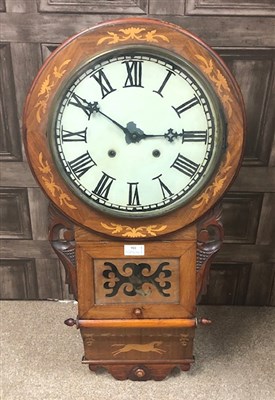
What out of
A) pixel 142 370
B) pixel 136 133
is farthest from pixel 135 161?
pixel 142 370

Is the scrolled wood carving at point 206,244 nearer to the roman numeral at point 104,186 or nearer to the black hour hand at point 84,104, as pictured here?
the roman numeral at point 104,186

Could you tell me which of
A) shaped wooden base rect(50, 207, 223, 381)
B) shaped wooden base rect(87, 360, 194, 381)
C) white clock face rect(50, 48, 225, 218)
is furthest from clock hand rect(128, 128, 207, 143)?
shaped wooden base rect(87, 360, 194, 381)

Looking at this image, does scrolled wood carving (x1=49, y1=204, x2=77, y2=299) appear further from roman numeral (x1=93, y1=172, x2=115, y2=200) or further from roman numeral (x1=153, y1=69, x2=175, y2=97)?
roman numeral (x1=153, y1=69, x2=175, y2=97)

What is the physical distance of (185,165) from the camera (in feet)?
4.00

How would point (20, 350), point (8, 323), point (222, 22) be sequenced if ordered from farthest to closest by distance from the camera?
point (8, 323) < point (20, 350) < point (222, 22)

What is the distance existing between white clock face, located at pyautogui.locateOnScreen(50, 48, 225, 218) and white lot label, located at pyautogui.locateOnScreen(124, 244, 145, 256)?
11 centimetres

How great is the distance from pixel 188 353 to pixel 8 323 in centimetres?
73

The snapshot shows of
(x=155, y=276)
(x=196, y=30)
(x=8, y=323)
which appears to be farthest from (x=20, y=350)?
(x=196, y=30)

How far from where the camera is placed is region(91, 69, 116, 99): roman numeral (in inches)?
45.0

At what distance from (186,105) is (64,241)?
1.71 ft

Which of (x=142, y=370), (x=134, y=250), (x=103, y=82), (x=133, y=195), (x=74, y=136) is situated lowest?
(x=142, y=370)

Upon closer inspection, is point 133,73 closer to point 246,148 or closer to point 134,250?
point 134,250

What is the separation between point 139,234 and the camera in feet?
4.23

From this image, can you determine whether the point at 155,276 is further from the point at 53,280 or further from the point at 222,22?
the point at 222,22
